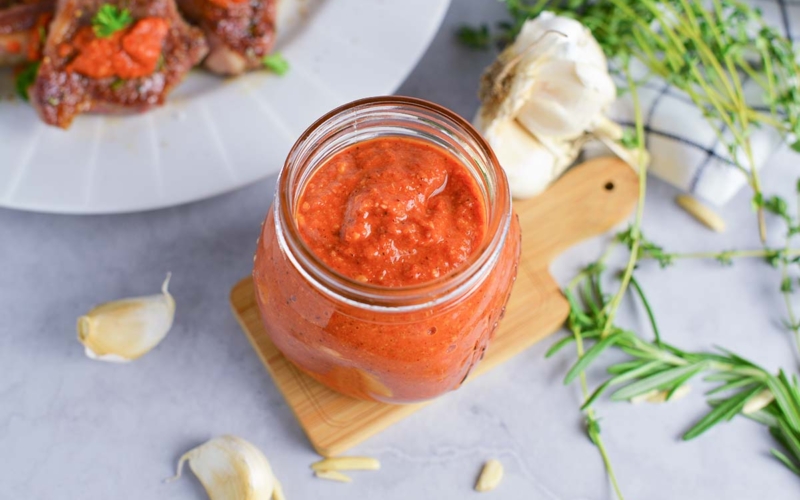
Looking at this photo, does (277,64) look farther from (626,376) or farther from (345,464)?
(626,376)

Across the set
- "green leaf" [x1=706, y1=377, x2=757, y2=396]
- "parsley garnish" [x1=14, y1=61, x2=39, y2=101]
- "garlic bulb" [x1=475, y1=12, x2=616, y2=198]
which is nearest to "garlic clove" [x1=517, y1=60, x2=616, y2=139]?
"garlic bulb" [x1=475, y1=12, x2=616, y2=198]

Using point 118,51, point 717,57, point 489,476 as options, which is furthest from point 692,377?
point 118,51

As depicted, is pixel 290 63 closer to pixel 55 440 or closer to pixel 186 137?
pixel 186 137

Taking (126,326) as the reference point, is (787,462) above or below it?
above

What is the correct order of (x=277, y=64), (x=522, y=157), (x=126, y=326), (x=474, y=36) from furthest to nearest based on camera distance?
(x=474, y=36) → (x=277, y=64) → (x=522, y=157) → (x=126, y=326)

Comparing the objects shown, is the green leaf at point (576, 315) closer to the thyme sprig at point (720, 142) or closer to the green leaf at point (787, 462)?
the thyme sprig at point (720, 142)
